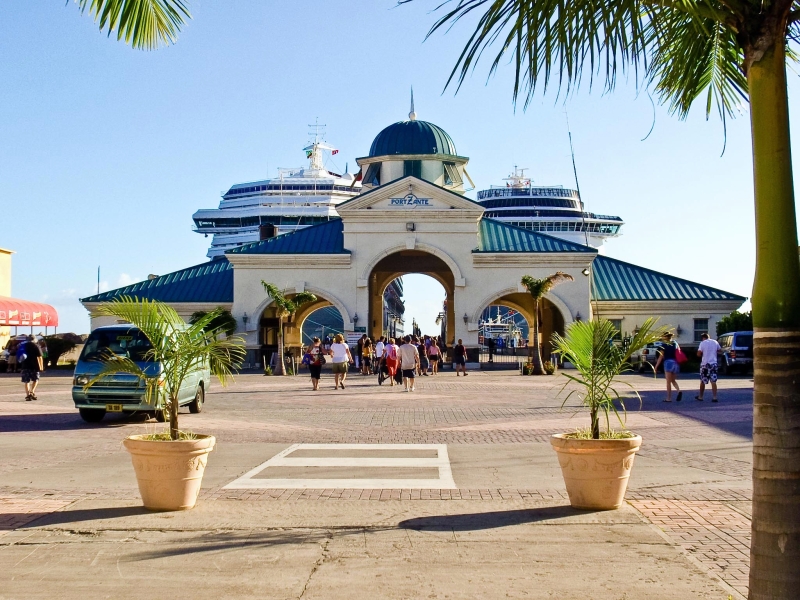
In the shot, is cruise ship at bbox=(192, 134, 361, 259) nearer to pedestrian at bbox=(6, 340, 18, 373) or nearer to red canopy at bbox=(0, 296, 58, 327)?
red canopy at bbox=(0, 296, 58, 327)

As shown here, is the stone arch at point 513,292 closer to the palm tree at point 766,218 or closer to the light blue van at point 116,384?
the light blue van at point 116,384

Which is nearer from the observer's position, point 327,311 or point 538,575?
point 538,575

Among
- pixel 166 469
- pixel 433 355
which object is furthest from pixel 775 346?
pixel 433 355

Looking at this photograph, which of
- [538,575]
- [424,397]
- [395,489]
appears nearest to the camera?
[538,575]

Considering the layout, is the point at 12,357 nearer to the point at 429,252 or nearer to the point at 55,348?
the point at 55,348

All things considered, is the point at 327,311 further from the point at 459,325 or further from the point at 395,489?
the point at 395,489

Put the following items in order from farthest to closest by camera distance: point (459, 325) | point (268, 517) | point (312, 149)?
point (312, 149), point (459, 325), point (268, 517)

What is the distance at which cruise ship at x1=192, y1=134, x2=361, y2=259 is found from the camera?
82.5 metres

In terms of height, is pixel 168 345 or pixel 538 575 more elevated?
pixel 168 345

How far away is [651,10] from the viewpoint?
4895mm

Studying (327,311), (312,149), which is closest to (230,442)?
(327,311)

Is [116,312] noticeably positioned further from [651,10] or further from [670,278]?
[670,278]

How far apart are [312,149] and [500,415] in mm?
78168

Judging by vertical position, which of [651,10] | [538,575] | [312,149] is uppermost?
[312,149]
